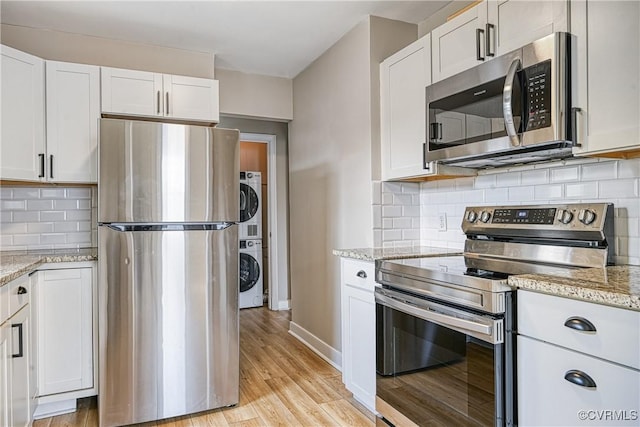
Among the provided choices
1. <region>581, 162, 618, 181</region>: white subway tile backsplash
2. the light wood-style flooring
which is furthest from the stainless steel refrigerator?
<region>581, 162, 618, 181</region>: white subway tile backsplash

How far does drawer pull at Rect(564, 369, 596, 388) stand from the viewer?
3.92 feet

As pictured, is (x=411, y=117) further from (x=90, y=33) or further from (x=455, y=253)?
(x=90, y=33)

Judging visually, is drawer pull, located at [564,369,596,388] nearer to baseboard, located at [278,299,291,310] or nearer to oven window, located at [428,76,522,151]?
oven window, located at [428,76,522,151]

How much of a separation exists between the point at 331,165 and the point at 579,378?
2285 millimetres

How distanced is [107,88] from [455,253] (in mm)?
2443

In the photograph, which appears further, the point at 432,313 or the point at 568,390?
the point at 432,313

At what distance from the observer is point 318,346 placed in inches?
134

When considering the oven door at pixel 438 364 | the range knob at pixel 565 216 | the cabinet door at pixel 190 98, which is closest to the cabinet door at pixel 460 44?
the range knob at pixel 565 216

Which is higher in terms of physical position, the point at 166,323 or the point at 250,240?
the point at 250,240

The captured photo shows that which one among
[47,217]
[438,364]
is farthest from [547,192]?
[47,217]

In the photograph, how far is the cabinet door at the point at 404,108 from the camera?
2.36 metres

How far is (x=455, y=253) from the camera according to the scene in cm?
232

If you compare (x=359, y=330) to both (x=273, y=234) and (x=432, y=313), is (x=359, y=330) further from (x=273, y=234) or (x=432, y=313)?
(x=273, y=234)

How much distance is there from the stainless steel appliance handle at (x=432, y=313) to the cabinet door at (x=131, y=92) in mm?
2013
